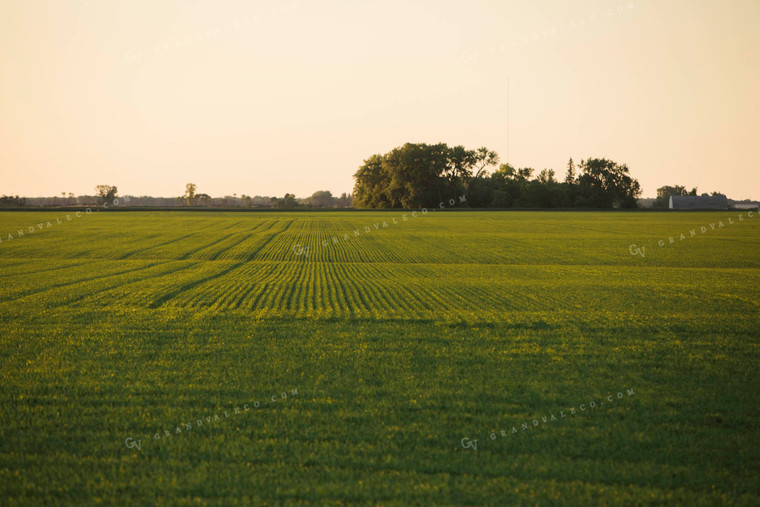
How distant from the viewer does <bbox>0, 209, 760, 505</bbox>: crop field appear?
652 centimetres

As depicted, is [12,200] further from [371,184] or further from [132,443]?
[132,443]

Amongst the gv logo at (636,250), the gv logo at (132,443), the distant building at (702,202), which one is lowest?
the gv logo at (132,443)

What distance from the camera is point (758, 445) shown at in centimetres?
751

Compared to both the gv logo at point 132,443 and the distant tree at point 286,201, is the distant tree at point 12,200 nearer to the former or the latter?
the distant tree at point 286,201

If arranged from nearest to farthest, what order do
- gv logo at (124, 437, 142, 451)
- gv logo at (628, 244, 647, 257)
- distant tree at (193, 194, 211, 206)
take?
gv logo at (124, 437, 142, 451) < gv logo at (628, 244, 647, 257) < distant tree at (193, 194, 211, 206)

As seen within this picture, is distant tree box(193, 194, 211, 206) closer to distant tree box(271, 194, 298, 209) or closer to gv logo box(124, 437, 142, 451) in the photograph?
distant tree box(271, 194, 298, 209)

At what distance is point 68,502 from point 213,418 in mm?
2456

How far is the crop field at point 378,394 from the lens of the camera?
652cm

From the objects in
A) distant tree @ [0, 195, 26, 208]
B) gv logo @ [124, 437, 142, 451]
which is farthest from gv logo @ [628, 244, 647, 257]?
distant tree @ [0, 195, 26, 208]

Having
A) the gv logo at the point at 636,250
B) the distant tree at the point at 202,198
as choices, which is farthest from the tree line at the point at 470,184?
the gv logo at the point at 636,250

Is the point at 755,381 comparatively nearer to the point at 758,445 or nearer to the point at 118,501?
the point at 758,445

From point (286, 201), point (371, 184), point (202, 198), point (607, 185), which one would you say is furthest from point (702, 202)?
point (202, 198)

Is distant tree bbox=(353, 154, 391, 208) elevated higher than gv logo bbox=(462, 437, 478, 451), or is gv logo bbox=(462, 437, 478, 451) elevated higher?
distant tree bbox=(353, 154, 391, 208)

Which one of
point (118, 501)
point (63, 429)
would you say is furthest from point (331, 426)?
point (63, 429)
